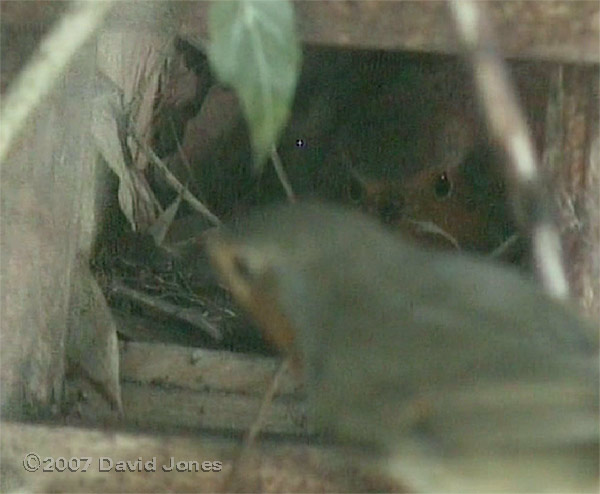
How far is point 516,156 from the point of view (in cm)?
92

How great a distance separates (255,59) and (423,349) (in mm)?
233

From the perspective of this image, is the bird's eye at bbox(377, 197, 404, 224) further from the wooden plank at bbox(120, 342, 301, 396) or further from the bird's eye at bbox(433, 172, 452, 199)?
the wooden plank at bbox(120, 342, 301, 396)

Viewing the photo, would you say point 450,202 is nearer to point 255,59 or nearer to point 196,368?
point 196,368

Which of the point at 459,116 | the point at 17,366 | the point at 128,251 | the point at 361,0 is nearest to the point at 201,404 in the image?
the point at 17,366

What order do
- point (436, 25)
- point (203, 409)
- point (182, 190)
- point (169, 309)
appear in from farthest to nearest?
point (182, 190) < point (169, 309) < point (203, 409) < point (436, 25)

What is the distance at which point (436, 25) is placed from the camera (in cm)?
97

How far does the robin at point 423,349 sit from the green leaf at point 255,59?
0.09 m

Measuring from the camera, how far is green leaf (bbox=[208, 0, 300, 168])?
0.92 meters

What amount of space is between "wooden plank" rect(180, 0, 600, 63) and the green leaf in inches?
2.2

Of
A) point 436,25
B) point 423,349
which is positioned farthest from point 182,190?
point 423,349

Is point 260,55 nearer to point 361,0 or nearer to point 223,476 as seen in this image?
point 361,0

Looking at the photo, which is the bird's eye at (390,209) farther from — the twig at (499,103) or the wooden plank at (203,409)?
the twig at (499,103)

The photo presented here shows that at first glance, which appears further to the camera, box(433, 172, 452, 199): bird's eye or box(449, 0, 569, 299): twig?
box(433, 172, 452, 199): bird's eye

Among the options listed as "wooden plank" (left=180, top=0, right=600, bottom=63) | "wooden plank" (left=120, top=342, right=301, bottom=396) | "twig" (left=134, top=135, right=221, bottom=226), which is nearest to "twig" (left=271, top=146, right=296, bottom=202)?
"twig" (left=134, top=135, right=221, bottom=226)
